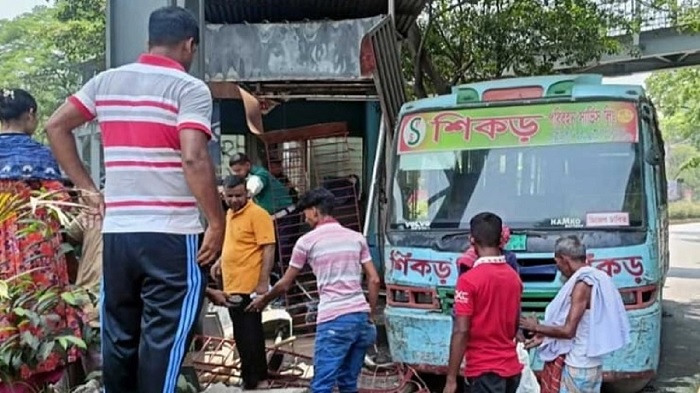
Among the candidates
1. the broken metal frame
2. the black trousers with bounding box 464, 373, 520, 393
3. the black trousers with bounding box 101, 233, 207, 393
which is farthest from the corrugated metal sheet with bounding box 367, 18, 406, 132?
the black trousers with bounding box 101, 233, 207, 393

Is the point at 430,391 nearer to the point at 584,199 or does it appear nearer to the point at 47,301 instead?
the point at 584,199

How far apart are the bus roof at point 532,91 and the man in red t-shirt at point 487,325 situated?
2.80m

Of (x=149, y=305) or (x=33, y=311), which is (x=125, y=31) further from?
Answer: (x=149, y=305)

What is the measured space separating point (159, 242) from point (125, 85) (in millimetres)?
625

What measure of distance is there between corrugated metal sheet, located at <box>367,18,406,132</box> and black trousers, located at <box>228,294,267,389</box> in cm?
424

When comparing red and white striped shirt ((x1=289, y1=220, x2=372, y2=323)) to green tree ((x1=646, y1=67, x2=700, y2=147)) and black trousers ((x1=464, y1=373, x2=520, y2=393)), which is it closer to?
black trousers ((x1=464, y1=373, x2=520, y2=393))

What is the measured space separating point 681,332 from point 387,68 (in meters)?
5.10

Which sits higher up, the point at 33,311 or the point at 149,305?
the point at 149,305

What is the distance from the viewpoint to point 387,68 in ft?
33.1

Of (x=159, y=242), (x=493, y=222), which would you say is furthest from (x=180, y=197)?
(x=493, y=222)

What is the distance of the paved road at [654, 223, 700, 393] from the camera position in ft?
25.4

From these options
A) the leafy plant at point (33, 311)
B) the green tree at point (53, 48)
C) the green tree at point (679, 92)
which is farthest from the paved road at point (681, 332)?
the green tree at point (53, 48)

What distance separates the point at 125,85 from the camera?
3.15 meters

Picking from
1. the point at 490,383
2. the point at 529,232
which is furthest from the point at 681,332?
the point at 490,383
